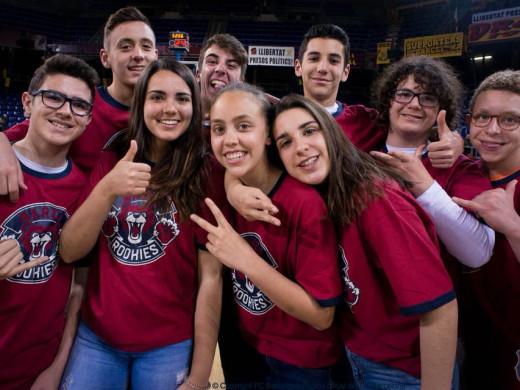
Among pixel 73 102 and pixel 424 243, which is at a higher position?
pixel 73 102

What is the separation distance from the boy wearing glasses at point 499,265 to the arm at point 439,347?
Answer: 58 cm

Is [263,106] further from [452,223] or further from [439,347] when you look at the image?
[439,347]

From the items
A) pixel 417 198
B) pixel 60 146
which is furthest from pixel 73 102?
pixel 417 198

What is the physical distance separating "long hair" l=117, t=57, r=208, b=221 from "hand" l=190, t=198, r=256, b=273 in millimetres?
202

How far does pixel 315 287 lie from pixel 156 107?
117 cm

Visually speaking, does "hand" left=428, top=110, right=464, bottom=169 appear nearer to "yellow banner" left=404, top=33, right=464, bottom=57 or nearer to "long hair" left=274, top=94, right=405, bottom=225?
"long hair" left=274, top=94, right=405, bottom=225

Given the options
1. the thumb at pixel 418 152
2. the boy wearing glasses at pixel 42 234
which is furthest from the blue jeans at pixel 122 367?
the thumb at pixel 418 152

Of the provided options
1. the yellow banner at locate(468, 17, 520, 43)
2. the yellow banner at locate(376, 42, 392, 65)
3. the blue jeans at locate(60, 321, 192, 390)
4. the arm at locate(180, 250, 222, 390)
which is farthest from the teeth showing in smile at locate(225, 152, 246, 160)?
the yellow banner at locate(468, 17, 520, 43)

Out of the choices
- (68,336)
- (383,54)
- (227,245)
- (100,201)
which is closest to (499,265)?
(227,245)

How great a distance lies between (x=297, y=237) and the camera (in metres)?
1.51

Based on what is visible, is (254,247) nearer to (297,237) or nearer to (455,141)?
(297,237)

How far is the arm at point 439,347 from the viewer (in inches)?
51.7

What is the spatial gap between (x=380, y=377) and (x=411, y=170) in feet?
3.04

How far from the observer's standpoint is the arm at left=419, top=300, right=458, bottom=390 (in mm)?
1312
